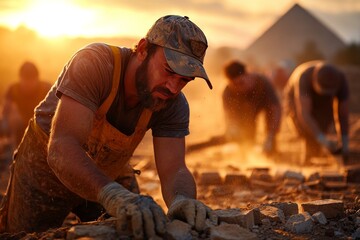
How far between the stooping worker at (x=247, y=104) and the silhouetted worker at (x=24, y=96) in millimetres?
2750

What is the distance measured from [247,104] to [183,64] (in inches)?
199

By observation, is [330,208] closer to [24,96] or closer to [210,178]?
[210,178]

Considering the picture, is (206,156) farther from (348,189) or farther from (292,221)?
(292,221)

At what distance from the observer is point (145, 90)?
3168 mm

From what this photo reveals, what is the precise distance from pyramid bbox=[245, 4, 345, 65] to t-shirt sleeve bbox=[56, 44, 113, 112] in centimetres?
5040

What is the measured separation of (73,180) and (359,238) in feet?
5.35

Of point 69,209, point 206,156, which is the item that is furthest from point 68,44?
point 69,209

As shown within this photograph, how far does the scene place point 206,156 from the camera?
384 inches

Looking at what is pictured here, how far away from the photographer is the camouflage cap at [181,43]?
2.99 metres

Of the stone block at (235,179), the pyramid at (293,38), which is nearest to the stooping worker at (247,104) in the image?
the stone block at (235,179)

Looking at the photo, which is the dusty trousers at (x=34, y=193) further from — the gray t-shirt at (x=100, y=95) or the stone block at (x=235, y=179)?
the stone block at (x=235, y=179)

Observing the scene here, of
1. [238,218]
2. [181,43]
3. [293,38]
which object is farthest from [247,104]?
[293,38]

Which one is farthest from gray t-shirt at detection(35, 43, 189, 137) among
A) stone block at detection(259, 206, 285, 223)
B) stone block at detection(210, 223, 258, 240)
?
stone block at detection(210, 223, 258, 240)

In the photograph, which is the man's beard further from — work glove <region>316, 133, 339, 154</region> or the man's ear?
work glove <region>316, 133, 339, 154</region>
